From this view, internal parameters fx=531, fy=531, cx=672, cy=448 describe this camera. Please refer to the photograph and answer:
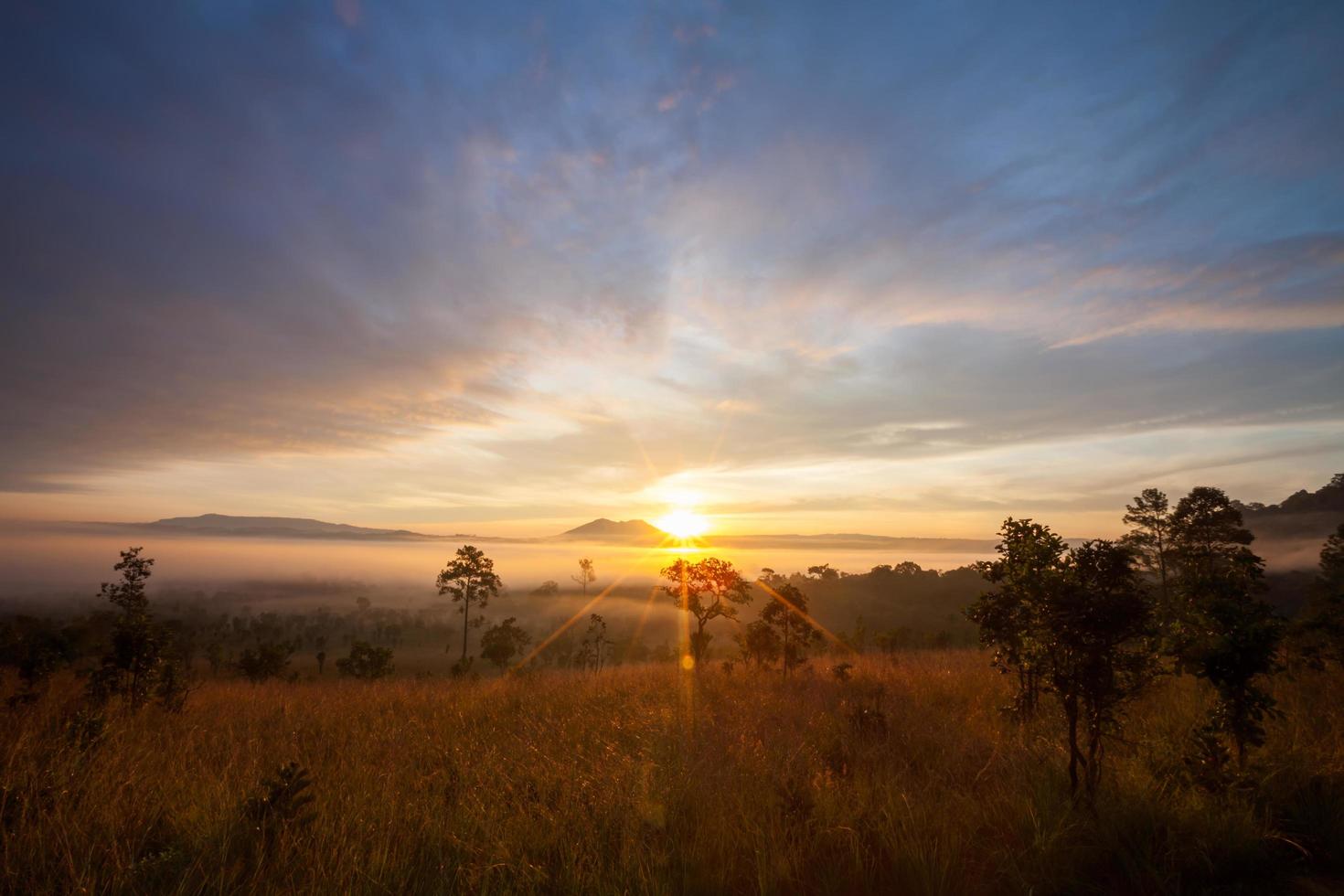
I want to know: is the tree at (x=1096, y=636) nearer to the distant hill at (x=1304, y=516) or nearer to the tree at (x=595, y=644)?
the tree at (x=595, y=644)

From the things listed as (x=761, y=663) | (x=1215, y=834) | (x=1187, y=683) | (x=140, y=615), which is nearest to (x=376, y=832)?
(x=1215, y=834)

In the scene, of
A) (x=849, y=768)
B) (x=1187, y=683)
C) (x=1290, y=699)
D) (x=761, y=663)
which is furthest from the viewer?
(x=761, y=663)

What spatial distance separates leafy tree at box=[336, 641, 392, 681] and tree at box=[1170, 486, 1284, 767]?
1333 inches

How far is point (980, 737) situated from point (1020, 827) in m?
4.06

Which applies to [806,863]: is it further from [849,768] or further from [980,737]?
[980,737]

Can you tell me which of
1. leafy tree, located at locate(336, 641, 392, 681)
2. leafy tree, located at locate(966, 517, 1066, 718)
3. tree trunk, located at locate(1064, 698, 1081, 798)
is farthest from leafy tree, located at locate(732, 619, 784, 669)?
leafy tree, located at locate(336, 641, 392, 681)

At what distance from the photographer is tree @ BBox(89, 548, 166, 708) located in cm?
1143

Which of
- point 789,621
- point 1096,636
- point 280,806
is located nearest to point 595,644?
point 789,621

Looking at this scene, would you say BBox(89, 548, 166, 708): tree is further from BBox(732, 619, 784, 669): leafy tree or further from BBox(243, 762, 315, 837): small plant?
BBox(732, 619, 784, 669): leafy tree

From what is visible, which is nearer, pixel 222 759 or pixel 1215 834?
pixel 1215 834

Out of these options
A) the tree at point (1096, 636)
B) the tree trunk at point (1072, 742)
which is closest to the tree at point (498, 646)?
the tree trunk at point (1072, 742)

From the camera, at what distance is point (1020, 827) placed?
6117 millimetres

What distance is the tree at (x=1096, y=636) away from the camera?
677cm

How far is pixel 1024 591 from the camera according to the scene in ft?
24.0
